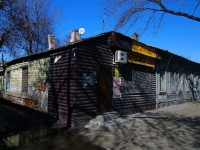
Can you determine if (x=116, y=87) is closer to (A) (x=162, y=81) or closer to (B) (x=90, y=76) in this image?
(B) (x=90, y=76)

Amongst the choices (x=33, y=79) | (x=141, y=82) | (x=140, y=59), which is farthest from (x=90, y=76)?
(x=33, y=79)

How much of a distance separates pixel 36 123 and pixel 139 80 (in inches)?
238

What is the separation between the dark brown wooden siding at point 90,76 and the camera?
7.33m

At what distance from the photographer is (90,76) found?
7.77 m

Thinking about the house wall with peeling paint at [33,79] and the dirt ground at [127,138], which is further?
the house wall with peeling paint at [33,79]

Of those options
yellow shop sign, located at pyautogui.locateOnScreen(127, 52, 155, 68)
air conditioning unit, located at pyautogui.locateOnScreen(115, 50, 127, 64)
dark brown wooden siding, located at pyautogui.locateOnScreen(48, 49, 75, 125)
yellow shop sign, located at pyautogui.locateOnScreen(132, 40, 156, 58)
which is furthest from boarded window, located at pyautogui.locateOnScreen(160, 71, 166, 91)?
dark brown wooden siding, located at pyautogui.locateOnScreen(48, 49, 75, 125)

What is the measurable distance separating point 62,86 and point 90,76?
1290mm

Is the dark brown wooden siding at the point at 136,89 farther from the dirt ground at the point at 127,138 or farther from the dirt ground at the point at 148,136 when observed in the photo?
the dirt ground at the point at 127,138

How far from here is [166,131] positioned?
662 cm

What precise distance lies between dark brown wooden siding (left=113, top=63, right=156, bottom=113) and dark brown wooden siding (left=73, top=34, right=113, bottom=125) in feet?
3.53

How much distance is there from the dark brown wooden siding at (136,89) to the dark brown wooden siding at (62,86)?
2.49m

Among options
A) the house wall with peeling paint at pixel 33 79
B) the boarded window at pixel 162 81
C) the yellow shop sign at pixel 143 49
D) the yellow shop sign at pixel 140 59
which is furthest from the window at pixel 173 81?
the house wall with peeling paint at pixel 33 79

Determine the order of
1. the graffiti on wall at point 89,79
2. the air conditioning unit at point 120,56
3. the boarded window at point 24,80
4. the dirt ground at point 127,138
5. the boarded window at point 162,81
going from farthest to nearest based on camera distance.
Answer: the boarded window at point 162,81 → the boarded window at point 24,80 → the air conditioning unit at point 120,56 → the graffiti on wall at point 89,79 → the dirt ground at point 127,138

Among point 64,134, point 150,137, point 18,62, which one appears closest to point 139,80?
point 150,137
